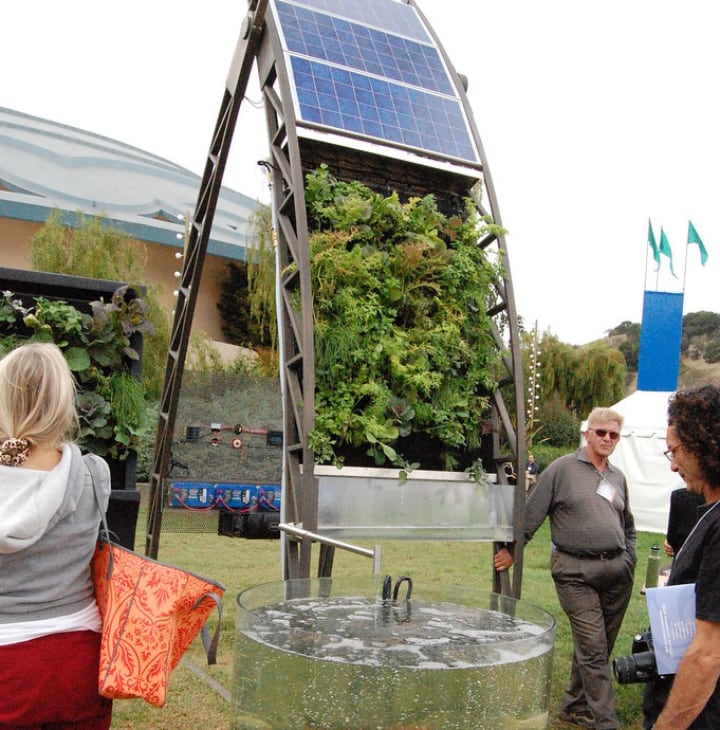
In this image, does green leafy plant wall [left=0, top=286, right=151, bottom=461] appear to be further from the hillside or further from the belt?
the hillside

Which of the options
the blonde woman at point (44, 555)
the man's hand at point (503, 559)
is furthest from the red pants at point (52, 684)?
the man's hand at point (503, 559)

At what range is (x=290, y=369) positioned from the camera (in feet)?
15.7

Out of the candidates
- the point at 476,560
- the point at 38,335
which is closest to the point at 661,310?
the point at 476,560

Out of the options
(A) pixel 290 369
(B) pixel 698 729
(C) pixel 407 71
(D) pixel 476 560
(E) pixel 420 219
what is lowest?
(D) pixel 476 560

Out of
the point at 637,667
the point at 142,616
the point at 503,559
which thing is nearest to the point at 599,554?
the point at 503,559

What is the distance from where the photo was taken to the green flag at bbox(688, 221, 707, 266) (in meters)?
18.4

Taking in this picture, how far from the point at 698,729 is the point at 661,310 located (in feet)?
51.7

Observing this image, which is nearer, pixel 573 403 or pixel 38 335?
pixel 38 335

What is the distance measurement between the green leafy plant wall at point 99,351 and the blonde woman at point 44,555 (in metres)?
1.55

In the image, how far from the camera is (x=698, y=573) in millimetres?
2312

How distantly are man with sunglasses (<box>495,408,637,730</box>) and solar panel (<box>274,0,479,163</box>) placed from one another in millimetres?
2193

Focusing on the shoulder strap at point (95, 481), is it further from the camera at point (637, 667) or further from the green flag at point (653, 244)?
the green flag at point (653, 244)

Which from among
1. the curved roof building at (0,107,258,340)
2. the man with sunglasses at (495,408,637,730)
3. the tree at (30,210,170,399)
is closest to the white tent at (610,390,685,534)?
the tree at (30,210,170,399)

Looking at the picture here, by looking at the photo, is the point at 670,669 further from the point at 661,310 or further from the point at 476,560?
the point at 661,310
